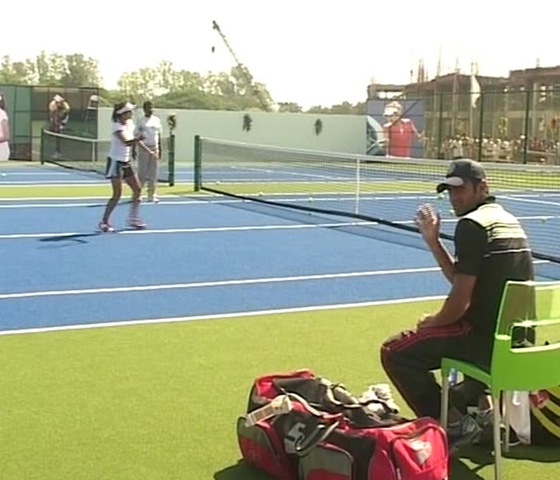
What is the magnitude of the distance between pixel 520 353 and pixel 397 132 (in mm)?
34434

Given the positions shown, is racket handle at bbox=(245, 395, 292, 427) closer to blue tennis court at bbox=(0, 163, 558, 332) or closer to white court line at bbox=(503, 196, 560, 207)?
blue tennis court at bbox=(0, 163, 558, 332)

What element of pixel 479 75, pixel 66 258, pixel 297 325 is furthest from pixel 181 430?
pixel 479 75

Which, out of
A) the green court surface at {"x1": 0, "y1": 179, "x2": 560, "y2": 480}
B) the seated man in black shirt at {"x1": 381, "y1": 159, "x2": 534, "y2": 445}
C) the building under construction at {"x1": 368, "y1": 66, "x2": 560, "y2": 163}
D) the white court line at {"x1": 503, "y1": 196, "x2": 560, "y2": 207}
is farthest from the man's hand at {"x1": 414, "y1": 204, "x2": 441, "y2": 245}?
the building under construction at {"x1": 368, "y1": 66, "x2": 560, "y2": 163}

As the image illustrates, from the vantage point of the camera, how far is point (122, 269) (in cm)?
993

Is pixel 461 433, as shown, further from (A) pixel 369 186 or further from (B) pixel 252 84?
(B) pixel 252 84

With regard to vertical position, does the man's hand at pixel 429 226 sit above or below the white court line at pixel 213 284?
above

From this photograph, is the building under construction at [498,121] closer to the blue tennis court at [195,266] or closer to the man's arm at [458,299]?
the blue tennis court at [195,266]

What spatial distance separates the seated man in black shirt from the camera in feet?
14.1

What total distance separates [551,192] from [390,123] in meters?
17.7

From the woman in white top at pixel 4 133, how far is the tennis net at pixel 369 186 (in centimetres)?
665


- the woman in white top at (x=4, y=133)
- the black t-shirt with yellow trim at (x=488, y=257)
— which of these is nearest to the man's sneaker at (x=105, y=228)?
the black t-shirt with yellow trim at (x=488, y=257)

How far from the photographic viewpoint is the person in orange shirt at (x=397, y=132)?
123 ft

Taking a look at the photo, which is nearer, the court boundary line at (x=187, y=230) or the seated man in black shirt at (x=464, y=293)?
the seated man in black shirt at (x=464, y=293)

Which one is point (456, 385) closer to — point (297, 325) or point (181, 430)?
point (181, 430)
